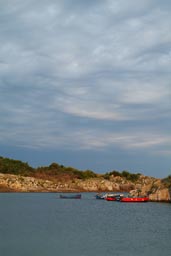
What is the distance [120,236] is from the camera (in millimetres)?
54688

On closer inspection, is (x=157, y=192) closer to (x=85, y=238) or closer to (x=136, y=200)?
(x=136, y=200)

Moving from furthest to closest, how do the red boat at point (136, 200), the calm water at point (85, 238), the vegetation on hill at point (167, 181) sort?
the red boat at point (136, 200), the vegetation on hill at point (167, 181), the calm water at point (85, 238)

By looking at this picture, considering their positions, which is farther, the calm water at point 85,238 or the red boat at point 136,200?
the red boat at point 136,200

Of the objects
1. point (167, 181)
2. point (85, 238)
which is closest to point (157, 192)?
point (167, 181)

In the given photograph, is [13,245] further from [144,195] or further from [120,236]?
[144,195]

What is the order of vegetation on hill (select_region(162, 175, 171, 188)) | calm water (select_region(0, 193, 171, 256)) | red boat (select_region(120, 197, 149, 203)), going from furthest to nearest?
1. red boat (select_region(120, 197, 149, 203))
2. vegetation on hill (select_region(162, 175, 171, 188))
3. calm water (select_region(0, 193, 171, 256))

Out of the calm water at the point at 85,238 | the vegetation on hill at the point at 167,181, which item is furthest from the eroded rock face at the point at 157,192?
the calm water at the point at 85,238

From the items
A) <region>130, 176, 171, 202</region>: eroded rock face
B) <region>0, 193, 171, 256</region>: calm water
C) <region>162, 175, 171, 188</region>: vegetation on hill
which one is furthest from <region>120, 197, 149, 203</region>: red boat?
<region>0, 193, 171, 256</region>: calm water

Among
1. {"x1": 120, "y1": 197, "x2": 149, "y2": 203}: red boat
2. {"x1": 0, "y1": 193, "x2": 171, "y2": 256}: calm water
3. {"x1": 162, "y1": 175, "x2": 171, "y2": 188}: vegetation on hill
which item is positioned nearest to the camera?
{"x1": 0, "y1": 193, "x2": 171, "y2": 256}: calm water

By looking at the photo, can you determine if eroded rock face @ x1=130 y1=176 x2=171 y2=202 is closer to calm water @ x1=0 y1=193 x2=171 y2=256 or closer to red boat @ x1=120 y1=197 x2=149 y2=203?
red boat @ x1=120 y1=197 x2=149 y2=203

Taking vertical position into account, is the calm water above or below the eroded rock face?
below

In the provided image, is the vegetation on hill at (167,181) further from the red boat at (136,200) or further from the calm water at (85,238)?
the calm water at (85,238)

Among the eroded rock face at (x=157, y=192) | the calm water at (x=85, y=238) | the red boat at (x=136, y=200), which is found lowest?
the calm water at (x=85, y=238)

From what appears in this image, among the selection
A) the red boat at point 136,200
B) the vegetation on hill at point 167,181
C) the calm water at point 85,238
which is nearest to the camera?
the calm water at point 85,238
